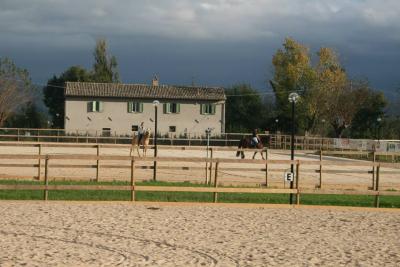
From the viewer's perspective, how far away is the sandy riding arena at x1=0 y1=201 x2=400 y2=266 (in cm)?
854

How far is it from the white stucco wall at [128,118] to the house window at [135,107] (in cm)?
35

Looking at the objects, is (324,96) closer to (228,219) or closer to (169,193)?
(169,193)

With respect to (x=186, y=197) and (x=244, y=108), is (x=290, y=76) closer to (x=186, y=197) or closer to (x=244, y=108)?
(x=244, y=108)

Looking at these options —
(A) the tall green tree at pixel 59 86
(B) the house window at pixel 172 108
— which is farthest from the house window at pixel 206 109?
(A) the tall green tree at pixel 59 86

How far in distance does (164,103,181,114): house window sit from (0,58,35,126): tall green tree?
17.2m

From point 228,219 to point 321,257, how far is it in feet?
12.6

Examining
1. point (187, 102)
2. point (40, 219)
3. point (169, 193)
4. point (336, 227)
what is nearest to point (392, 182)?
point (169, 193)

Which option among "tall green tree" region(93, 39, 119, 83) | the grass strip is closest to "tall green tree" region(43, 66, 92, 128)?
"tall green tree" region(93, 39, 119, 83)

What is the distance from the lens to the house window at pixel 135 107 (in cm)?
6800

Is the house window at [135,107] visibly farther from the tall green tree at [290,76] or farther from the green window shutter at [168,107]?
the tall green tree at [290,76]

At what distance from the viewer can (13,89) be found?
7194 centimetres

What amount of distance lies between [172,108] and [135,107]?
13.3 feet

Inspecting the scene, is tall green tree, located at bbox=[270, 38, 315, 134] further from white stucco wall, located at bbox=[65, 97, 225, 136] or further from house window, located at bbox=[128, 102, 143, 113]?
house window, located at bbox=[128, 102, 143, 113]

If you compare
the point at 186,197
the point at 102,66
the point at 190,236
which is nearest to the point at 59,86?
the point at 102,66
